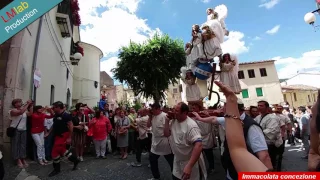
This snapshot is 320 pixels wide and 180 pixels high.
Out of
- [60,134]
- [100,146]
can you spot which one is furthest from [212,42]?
[100,146]

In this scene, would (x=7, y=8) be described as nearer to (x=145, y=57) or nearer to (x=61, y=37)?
(x=61, y=37)

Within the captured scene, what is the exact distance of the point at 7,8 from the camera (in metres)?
4.81

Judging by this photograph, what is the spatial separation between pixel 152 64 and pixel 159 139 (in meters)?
15.0

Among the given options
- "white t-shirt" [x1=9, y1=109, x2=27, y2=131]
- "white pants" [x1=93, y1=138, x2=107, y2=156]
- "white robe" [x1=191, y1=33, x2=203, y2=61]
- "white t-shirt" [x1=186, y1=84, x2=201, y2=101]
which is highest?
"white robe" [x1=191, y1=33, x2=203, y2=61]

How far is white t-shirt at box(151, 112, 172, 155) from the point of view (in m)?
4.67

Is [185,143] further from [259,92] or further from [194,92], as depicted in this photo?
[259,92]

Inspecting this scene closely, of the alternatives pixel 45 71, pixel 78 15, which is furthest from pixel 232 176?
pixel 78 15

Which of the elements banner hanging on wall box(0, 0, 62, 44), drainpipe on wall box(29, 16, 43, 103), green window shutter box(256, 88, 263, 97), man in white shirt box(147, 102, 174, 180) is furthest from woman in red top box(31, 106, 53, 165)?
green window shutter box(256, 88, 263, 97)

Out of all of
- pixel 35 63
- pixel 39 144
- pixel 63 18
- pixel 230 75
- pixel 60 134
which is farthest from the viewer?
pixel 63 18

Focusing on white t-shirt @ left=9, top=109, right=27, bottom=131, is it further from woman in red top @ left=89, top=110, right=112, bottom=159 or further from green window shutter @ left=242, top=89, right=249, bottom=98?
green window shutter @ left=242, top=89, right=249, bottom=98

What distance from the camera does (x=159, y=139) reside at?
187 inches

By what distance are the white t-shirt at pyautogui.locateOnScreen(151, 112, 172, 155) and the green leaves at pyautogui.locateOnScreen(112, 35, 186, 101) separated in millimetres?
14273

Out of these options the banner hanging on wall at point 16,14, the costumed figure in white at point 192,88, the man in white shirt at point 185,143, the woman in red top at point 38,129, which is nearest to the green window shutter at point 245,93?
the costumed figure in white at point 192,88

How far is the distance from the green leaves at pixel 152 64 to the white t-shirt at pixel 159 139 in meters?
14.3
